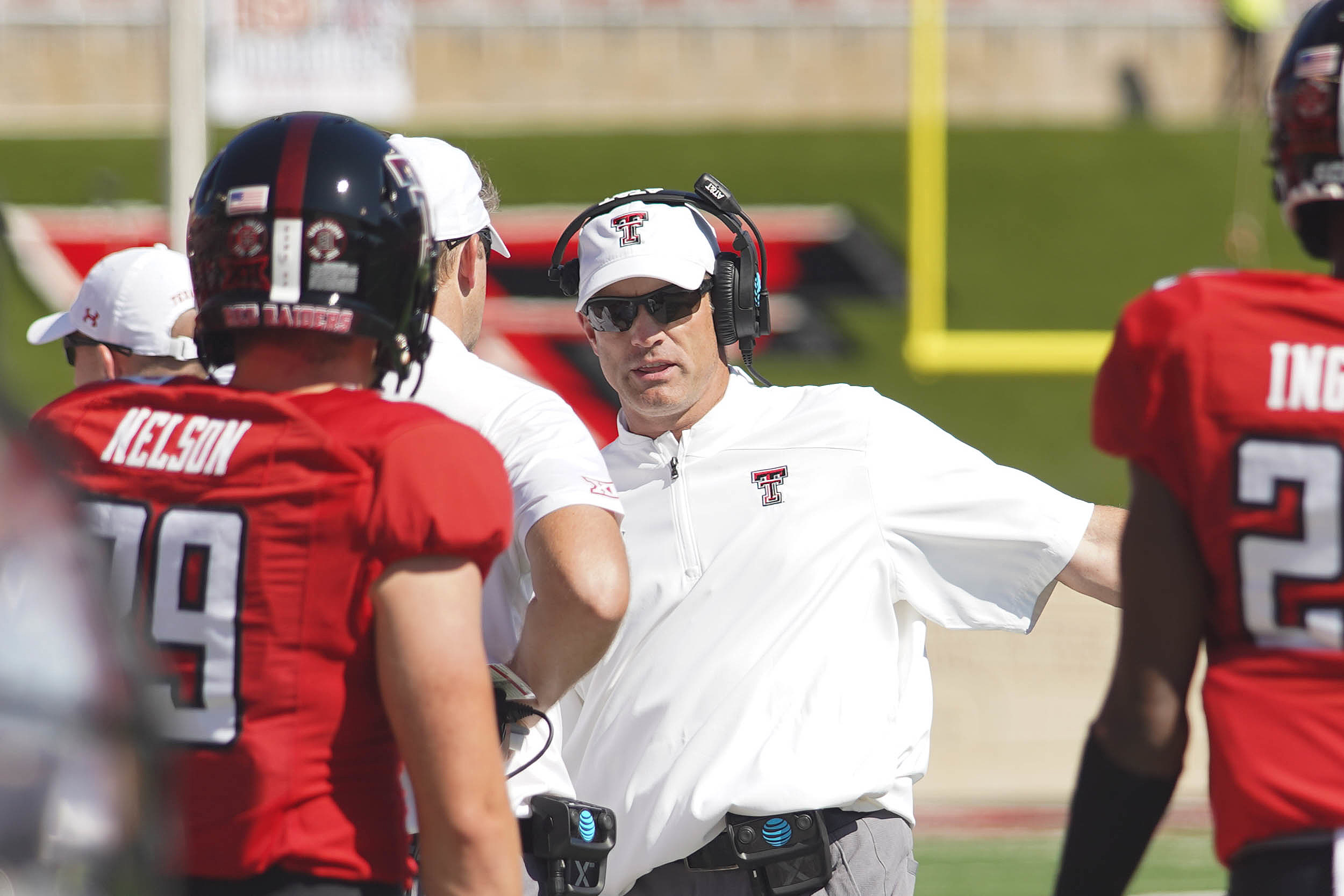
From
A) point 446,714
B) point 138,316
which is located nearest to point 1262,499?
point 446,714

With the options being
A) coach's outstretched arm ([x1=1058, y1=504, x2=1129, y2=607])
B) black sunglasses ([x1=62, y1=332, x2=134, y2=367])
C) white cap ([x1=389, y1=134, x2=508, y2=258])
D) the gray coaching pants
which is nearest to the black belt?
the gray coaching pants

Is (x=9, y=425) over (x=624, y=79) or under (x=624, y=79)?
under

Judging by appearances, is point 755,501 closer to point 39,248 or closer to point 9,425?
point 9,425

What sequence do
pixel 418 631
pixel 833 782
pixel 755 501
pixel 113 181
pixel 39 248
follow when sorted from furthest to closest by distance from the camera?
pixel 113 181
pixel 39 248
pixel 755 501
pixel 833 782
pixel 418 631

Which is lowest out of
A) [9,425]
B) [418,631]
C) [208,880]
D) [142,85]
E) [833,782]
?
[833,782]

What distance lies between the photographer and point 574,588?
7.05 ft

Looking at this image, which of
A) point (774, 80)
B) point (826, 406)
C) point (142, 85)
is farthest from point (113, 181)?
point (826, 406)

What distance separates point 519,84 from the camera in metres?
16.6

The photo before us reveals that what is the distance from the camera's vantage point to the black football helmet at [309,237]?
5.48 ft

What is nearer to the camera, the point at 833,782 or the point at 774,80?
the point at 833,782

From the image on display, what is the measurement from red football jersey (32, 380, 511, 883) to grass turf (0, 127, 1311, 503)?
34.7ft

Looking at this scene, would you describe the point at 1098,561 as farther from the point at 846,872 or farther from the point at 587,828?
the point at 587,828

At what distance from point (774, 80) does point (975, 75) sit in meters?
2.11

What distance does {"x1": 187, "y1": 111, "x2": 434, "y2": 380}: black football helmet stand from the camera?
1670 millimetres
